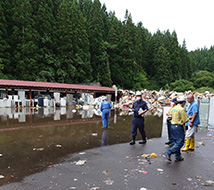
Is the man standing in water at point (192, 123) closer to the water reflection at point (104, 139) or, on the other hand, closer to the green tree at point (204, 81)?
the water reflection at point (104, 139)

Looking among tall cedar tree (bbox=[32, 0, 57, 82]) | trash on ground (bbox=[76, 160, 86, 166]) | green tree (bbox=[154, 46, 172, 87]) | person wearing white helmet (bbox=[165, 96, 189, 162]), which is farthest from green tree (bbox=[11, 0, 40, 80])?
green tree (bbox=[154, 46, 172, 87])

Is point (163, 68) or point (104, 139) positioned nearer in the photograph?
point (104, 139)

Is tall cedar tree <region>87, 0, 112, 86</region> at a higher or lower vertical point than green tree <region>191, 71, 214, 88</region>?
higher

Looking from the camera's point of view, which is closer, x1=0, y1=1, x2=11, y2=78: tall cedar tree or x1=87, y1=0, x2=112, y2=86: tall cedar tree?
x1=0, y1=1, x2=11, y2=78: tall cedar tree

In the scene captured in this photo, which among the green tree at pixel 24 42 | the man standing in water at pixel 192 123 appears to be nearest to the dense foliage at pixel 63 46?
the green tree at pixel 24 42

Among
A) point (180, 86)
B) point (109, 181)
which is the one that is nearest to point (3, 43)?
point (109, 181)

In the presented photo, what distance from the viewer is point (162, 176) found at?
4.07 meters

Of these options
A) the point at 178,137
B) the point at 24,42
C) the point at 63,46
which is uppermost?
the point at 63,46

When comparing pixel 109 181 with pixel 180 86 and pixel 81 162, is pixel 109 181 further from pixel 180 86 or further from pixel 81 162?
pixel 180 86

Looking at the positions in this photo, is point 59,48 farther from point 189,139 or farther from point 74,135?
point 189,139

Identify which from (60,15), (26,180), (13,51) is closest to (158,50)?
(60,15)

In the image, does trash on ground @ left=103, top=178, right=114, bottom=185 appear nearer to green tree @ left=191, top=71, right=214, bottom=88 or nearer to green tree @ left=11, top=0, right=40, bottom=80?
green tree @ left=11, top=0, right=40, bottom=80

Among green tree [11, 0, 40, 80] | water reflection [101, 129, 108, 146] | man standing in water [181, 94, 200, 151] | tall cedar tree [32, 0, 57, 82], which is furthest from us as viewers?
tall cedar tree [32, 0, 57, 82]

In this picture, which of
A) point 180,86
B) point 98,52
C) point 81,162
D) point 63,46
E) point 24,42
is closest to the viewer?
point 81,162
